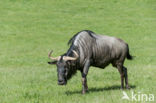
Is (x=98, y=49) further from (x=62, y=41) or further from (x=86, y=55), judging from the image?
(x=62, y=41)

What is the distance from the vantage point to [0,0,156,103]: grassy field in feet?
40.2

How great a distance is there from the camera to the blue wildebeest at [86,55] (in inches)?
425

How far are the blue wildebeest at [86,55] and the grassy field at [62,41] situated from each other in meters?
0.83

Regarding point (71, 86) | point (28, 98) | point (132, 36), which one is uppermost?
point (28, 98)

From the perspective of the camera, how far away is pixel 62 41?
35312 millimetres

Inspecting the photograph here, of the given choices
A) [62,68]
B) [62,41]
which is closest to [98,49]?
[62,68]

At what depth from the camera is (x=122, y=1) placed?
52.5 meters

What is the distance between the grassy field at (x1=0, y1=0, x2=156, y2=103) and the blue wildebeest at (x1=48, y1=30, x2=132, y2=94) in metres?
0.83

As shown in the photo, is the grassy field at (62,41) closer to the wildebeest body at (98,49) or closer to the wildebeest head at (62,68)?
the wildebeest head at (62,68)

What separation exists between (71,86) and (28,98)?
3.08 m

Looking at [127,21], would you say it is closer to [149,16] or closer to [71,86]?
[149,16]

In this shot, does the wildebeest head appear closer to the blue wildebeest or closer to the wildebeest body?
the blue wildebeest

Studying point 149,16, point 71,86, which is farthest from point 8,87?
point 149,16

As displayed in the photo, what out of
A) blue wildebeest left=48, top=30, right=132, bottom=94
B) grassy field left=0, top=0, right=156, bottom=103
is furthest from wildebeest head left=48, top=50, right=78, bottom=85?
grassy field left=0, top=0, right=156, bottom=103
